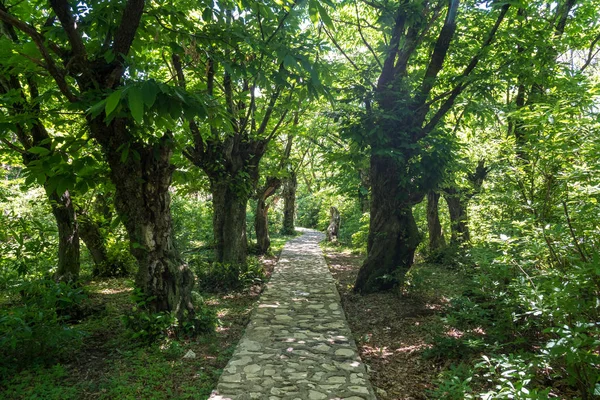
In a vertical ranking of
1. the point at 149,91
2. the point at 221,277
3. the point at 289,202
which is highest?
the point at 149,91

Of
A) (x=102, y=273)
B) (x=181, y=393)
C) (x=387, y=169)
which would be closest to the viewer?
(x=181, y=393)

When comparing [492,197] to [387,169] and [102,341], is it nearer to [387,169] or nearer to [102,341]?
[387,169]

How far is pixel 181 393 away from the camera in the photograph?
3709 mm

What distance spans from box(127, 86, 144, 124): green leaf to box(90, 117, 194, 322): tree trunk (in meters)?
2.62

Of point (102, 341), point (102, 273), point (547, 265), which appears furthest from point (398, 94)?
point (102, 273)

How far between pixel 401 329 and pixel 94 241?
7.28 metres

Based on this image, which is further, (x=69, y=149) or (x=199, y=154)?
(x=199, y=154)

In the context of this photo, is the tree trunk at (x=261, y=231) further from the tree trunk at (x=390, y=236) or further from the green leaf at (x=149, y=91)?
the green leaf at (x=149, y=91)

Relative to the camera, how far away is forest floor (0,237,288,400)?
11.8ft

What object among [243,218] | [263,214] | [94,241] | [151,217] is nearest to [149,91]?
[151,217]

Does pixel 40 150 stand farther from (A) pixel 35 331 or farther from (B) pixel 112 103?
(A) pixel 35 331

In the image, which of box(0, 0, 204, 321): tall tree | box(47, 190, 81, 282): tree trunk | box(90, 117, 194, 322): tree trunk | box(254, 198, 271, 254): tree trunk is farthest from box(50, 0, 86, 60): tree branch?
box(254, 198, 271, 254): tree trunk

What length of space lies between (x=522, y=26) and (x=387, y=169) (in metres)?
3.38

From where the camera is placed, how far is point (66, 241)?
605 cm
